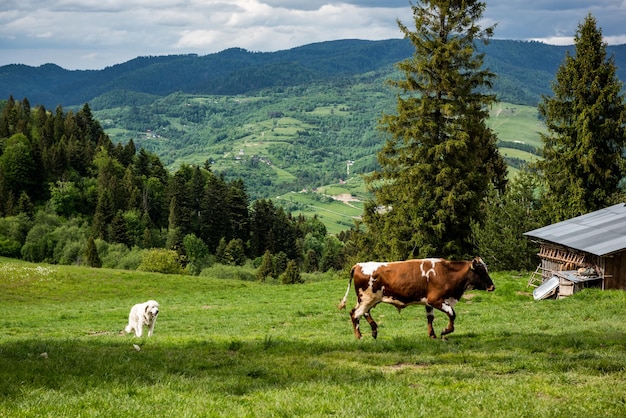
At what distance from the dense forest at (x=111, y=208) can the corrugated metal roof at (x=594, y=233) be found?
82.6m

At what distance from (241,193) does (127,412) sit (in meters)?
130

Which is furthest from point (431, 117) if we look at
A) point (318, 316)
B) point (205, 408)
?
point (205, 408)

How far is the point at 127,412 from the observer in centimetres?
1033

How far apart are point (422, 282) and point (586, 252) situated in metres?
18.8

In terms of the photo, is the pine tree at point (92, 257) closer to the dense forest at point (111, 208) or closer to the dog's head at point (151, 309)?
the dense forest at point (111, 208)

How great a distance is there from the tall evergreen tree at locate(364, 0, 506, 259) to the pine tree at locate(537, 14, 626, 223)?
647 cm

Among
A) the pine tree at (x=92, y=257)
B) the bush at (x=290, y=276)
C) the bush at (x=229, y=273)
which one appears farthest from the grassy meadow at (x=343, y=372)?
the bush at (x=229, y=273)

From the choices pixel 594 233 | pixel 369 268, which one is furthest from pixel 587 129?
pixel 369 268

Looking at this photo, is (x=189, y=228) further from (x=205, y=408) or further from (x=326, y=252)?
(x=205, y=408)

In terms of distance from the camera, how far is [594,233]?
34.3m

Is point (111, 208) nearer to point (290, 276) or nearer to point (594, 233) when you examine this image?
point (290, 276)

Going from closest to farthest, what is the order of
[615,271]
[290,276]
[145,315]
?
[145,315]
[615,271]
[290,276]

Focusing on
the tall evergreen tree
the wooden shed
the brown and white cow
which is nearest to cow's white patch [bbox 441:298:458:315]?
the brown and white cow

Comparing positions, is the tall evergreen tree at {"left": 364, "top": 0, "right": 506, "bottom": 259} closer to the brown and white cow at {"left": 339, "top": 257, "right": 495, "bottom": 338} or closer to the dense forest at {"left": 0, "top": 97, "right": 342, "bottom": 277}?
the brown and white cow at {"left": 339, "top": 257, "right": 495, "bottom": 338}
